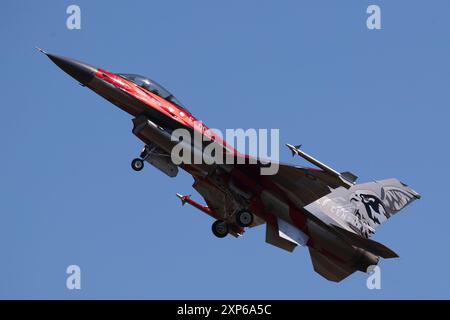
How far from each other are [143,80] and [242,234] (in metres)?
5.78

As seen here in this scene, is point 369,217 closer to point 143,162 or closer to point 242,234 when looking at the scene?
point 242,234

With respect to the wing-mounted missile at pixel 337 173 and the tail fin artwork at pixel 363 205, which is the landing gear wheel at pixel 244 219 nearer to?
the tail fin artwork at pixel 363 205

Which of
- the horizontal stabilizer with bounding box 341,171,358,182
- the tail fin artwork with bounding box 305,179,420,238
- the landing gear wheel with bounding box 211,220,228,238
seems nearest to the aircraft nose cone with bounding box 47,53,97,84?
the landing gear wheel with bounding box 211,220,228,238

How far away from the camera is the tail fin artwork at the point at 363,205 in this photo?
23.9m

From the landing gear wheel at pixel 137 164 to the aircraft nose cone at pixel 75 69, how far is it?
2.45m

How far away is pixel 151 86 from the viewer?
921 inches

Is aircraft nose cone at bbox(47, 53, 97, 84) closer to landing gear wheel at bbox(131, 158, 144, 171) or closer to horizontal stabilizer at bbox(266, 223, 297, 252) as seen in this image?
landing gear wheel at bbox(131, 158, 144, 171)

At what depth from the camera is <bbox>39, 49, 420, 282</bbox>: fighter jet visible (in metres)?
22.7

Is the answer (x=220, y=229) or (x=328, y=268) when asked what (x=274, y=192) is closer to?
→ (x=220, y=229)

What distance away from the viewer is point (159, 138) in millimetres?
22594

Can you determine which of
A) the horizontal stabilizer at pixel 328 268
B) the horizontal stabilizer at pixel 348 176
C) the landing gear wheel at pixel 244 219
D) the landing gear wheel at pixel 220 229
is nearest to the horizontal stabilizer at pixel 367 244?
the horizontal stabilizer at pixel 328 268

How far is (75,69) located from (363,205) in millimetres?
8871

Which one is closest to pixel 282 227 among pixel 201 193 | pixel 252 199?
→ pixel 252 199

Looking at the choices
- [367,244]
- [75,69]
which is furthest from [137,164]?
[367,244]
